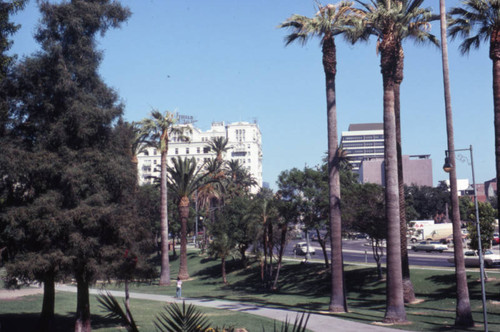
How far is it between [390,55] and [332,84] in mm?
4526

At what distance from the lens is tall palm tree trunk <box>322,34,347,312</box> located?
25797mm

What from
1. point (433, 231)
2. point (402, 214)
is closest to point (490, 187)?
point (433, 231)

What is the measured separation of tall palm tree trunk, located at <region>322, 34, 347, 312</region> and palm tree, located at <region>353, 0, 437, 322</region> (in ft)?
9.71

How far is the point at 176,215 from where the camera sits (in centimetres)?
6981

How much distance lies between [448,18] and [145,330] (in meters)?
21.1

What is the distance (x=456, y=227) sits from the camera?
21.8 m

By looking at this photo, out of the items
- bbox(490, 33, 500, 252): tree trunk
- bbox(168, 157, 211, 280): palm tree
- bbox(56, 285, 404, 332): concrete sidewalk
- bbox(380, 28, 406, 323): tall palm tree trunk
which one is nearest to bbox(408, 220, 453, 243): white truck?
bbox(168, 157, 211, 280): palm tree

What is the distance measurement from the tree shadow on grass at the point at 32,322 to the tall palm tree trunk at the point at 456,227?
15.6 meters

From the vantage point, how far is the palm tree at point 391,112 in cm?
2187

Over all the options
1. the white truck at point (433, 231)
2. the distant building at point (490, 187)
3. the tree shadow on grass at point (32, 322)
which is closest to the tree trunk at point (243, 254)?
the tree shadow on grass at point (32, 322)

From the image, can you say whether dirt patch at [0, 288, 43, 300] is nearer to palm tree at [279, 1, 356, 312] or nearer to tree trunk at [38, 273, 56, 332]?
tree trunk at [38, 273, 56, 332]

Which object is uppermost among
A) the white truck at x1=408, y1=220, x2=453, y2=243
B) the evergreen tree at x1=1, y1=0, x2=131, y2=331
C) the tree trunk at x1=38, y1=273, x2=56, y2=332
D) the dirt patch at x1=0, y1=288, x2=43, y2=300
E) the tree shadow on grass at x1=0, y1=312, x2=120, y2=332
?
the evergreen tree at x1=1, y1=0, x2=131, y2=331

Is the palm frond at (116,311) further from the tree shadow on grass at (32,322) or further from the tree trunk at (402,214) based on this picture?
the tree trunk at (402,214)

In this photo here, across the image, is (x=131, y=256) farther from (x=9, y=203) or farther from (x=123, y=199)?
(x=9, y=203)
